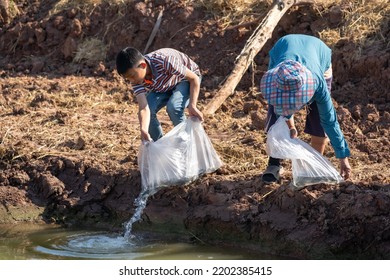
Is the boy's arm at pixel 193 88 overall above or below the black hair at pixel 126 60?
below

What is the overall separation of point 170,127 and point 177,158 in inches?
66.8

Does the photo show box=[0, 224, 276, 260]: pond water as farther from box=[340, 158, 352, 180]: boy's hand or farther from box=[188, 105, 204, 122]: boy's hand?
box=[188, 105, 204, 122]: boy's hand

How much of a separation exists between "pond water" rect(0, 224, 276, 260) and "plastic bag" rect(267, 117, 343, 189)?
64 cm

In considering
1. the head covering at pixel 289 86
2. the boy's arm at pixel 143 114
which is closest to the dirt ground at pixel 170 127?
the boy's arm at pixel 143 114

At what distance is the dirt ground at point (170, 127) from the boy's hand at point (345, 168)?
7cm

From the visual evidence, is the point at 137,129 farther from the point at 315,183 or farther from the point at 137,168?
the point at 315,183

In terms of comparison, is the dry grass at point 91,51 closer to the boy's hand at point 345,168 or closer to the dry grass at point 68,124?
the dry grass at point 68,124

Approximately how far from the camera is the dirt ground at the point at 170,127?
659 cm

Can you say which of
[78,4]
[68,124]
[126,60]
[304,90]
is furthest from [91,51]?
[304,90]

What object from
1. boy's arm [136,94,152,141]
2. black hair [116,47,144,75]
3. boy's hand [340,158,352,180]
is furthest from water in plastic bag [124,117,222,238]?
boy's hand [340,158,352,180]

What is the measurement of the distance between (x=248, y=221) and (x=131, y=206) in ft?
3.71

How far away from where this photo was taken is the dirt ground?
21.6 feet

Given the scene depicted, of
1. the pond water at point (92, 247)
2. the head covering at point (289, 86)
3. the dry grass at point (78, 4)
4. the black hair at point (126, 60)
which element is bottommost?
the pond water at point (92, 247)

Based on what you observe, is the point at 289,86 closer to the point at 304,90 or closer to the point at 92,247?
the point at 304,90
